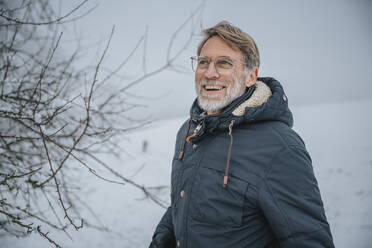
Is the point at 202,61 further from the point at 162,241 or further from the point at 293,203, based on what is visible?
the point at 162,241

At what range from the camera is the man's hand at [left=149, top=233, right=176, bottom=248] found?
168 centimetres

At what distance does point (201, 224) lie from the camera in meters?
1.30

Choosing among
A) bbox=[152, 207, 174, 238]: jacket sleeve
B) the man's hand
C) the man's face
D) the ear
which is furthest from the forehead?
the man's hand

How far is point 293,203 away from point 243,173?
1.02 ft

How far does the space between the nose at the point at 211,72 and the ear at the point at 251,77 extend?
27 cm

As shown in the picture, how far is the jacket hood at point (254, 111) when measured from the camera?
1.25m

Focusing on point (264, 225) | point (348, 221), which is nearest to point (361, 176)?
point (348, 221)

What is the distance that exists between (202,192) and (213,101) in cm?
72

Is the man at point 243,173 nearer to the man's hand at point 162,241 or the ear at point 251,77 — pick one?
the ear at point 251,77

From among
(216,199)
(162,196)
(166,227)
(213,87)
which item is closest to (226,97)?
(213,87)

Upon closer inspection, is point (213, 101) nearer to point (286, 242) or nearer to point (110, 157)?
point (286, 242)

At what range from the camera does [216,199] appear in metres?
1.26

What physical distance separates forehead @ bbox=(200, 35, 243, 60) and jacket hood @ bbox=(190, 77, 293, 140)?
1.18ft

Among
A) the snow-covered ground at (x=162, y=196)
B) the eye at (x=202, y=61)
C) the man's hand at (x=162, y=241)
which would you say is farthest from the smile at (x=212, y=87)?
the man's hand at (x=162, y=241)
